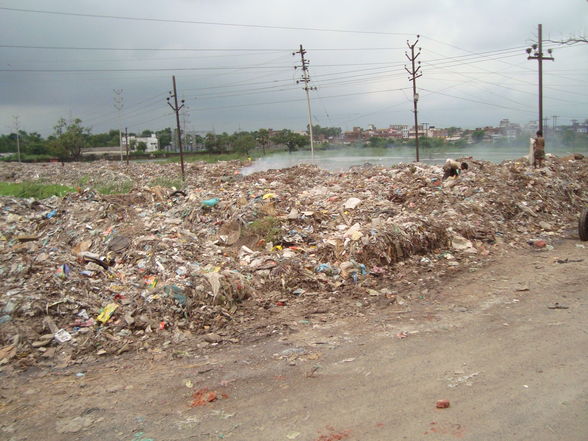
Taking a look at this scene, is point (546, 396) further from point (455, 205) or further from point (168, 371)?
point (455, 205)

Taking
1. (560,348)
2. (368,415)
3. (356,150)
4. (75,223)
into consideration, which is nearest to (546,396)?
(560,348)

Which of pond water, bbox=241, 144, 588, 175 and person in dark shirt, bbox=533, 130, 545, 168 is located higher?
pond water, bbox=241, 144, 588, 175

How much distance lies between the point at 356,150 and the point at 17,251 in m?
38.4

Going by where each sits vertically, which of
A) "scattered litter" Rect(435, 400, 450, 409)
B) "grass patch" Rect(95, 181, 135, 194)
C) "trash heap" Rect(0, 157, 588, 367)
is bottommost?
"scattered litter" Rect(435, 400, 450, 409)

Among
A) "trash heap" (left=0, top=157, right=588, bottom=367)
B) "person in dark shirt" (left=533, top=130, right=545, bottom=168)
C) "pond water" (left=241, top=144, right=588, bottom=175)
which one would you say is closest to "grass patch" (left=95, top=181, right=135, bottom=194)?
"trash heap" (left=0, top=157, right=588, bottom=367)

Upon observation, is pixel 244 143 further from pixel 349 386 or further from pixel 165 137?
pixel 349 386

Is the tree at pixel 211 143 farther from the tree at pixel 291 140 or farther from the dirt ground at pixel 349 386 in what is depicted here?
the dirt ground at pixel 349 386

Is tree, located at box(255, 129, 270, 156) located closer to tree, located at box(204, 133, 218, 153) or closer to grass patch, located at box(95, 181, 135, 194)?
tree, located at box(204, 133, 218, 153)

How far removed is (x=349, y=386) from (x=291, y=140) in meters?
50.9

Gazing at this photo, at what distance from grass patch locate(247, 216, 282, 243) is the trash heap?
3 cm

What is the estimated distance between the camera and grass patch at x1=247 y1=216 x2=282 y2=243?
296 inches

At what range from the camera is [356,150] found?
141ft

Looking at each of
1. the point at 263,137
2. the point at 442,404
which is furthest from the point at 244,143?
the point at 442,404

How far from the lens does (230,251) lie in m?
7.20
